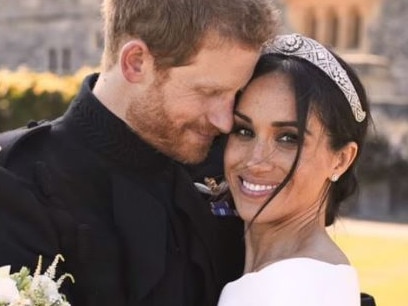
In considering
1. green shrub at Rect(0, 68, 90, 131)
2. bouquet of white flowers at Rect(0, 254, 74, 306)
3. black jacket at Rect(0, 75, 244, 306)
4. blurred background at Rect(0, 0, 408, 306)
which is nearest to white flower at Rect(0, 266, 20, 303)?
bouquet of white flowers at Rect(0, 254, 74, 306)

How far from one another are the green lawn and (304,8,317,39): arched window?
→ 34.1ft

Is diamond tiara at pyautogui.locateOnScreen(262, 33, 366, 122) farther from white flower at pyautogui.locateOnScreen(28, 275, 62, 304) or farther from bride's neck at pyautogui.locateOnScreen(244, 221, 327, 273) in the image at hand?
white flower at pyautogui.locateOnScreen(28, 275, 62, 304)

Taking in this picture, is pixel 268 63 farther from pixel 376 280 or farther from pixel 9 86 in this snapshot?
pixel 9 86

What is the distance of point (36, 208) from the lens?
9.10 feet

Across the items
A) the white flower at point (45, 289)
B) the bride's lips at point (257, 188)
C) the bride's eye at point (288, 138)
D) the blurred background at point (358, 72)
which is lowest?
the blurred background at point (358, 72)

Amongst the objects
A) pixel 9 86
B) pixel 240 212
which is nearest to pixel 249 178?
pixel 240 212

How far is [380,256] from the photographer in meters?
11.1

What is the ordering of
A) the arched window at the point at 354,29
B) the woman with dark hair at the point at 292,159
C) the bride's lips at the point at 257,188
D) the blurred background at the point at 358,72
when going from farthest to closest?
the arched window at the point at 354,29 < the blurred background at the point at 358,72 < the bride's lips at the point at 257,188 < the woman with dark hair at the point at 292,159

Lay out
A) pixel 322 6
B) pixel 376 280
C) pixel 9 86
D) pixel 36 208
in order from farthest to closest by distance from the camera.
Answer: pixel 322 6 < pixel 9 86 < pixel 376 280 < pixel 36 208

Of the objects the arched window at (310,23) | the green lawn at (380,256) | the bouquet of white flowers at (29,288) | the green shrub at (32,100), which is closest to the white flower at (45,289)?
the bouquet of white flowers at (29,288)

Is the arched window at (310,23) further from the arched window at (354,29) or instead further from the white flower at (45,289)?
the white flower at (45,289)

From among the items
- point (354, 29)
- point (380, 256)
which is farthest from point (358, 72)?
point (354, 29)

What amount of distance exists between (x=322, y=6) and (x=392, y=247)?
42.7 ft

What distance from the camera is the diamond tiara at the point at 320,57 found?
3088 mm
